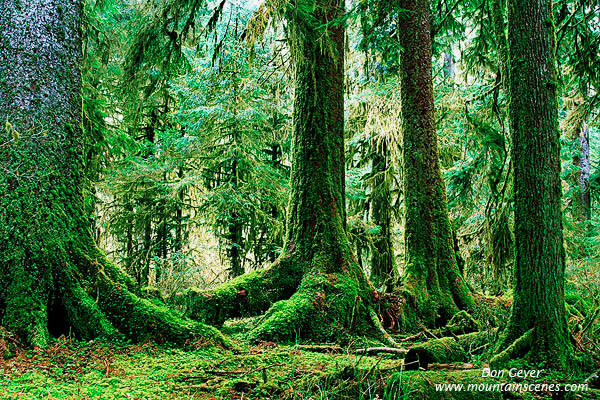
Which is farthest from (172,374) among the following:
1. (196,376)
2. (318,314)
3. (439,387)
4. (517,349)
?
(517,349)

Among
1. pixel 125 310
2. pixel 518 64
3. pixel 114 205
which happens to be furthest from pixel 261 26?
pixel 114 205

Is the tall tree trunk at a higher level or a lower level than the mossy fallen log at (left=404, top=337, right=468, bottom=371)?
higher

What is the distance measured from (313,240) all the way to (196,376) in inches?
113

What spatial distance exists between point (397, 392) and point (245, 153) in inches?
330

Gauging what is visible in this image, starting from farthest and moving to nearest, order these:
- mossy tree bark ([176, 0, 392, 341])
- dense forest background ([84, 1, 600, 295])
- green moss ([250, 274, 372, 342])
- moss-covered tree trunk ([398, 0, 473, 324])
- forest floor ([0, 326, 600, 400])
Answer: dense forest background ([84, 1, 600, 295]) → moss-covered tree trunk ([398, 0, 473, 324]) → mossy tree bark ([176, 0, 392, 341]) → green moss ([250, 274, 372, 342]) → forest floor ([0, 326, 600, 400])

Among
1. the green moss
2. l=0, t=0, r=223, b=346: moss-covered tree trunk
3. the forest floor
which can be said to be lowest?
the forest floor

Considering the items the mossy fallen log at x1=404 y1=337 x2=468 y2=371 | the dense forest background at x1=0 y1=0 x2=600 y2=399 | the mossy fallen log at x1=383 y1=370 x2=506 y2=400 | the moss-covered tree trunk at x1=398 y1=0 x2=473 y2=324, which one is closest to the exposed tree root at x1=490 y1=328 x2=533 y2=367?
the dense forest background at x1=0 y1=0 x2=600 y2=399

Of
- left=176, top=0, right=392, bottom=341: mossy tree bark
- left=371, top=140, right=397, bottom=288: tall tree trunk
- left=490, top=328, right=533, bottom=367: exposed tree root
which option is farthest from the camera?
left=371, top=140, right=397, bottom=288: tall tree trunk

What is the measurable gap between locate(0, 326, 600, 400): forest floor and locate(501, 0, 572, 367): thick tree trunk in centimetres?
48

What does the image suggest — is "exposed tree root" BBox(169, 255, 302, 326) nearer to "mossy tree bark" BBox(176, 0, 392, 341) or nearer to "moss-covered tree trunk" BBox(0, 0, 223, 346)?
"mossy tree bark" BBox(176, 0, 392, 341)

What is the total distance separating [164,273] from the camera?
10141mm

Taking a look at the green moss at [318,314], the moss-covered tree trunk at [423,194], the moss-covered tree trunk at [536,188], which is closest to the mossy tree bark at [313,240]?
the green moss at [318,314]

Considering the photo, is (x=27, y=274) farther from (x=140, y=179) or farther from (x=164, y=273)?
(x=140, y=179)

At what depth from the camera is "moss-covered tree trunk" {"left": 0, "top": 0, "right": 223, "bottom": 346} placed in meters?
3.94
